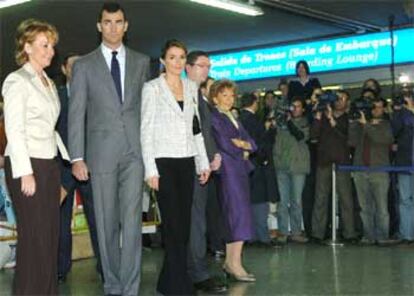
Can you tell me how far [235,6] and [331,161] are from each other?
3386 mm

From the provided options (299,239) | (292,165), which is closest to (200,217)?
(292,165)

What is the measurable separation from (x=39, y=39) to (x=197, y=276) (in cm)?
205

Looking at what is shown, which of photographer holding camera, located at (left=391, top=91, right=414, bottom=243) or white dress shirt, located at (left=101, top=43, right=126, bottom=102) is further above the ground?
white dress shirt, located at (left=101, top=43, right=126, bottom=102)

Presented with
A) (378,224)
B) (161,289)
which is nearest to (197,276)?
(161,289)

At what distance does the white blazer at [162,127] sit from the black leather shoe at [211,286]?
3.28ft

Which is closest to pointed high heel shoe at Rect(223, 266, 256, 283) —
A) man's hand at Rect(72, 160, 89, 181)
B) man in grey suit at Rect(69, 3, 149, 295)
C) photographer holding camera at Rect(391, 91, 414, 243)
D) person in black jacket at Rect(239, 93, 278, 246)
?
man in grey suit at Rect(69, 3, 149, 295)

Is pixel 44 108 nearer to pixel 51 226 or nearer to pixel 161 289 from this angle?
pixel 51 226

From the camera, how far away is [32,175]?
3.51m

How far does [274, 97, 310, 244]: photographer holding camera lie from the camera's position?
27.2 ft

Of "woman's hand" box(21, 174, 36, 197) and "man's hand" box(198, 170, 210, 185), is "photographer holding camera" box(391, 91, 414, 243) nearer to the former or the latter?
"man's hand" box(198, 170, 210, 185)

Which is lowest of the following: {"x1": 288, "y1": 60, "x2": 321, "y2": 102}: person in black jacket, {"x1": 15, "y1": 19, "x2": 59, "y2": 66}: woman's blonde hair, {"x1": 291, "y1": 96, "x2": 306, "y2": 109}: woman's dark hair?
{"x1": 15, "y1": 19, "x2": 59, "y2": 66}: woman's blonde hair

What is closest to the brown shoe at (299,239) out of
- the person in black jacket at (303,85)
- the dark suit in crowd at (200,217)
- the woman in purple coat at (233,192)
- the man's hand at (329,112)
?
the man's hand at (329,112)

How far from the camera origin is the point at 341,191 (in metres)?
8.29

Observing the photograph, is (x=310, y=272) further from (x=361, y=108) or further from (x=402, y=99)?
(x=402, y=99)
